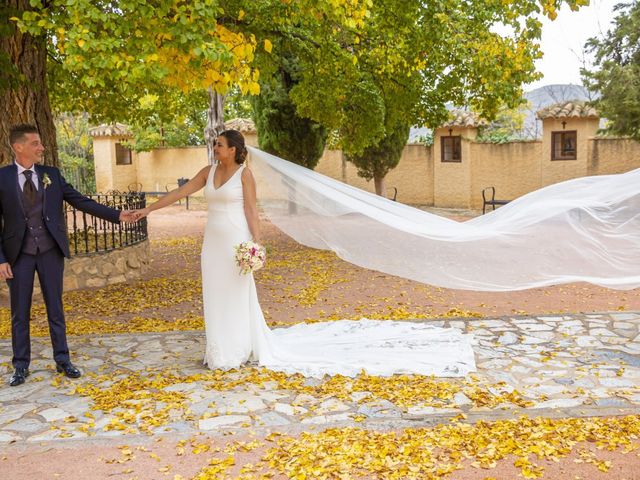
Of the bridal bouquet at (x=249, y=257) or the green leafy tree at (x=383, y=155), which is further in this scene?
the green leafy tree at (x=383, y=155)

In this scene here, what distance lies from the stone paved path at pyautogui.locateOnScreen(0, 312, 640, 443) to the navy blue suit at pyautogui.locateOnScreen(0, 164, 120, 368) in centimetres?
41

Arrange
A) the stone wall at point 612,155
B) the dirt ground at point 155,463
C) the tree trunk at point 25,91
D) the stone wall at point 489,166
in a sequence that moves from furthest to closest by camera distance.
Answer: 1. the stone wall at point 489,166
2. the stone wall at point 612,155
3. the tree trunk at point 25,91
4. the dirt ground at point 155,463

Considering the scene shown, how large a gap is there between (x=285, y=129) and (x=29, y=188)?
13.3m

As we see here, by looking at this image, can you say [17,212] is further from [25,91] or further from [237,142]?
[25,91]

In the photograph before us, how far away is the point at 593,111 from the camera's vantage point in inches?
827

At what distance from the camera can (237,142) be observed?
5.74 metres

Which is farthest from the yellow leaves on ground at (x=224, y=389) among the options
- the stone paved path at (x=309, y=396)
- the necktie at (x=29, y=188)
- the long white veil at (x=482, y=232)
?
the necktie at (x=29, y=188)

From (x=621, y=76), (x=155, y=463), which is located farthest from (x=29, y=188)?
(x=621, y=76)

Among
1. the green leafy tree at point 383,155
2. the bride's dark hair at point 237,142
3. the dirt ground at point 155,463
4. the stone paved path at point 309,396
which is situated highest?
the green leafy tree at point 383,155

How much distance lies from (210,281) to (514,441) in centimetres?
288

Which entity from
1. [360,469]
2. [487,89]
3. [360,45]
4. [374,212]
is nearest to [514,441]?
[360,469]

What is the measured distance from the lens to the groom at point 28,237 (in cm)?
541

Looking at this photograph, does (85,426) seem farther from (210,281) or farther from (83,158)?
(83,158)

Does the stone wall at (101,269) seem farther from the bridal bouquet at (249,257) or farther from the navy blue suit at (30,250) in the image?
the bridal bouquet at (249,257)
